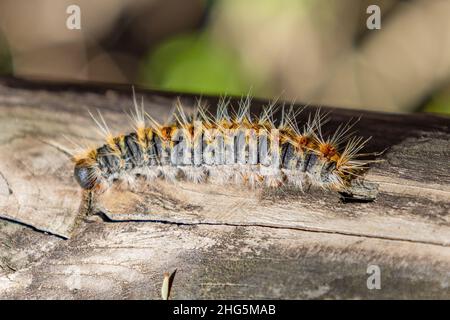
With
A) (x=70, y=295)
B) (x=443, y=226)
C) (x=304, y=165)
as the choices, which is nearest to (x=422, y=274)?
(x=443, y=226)

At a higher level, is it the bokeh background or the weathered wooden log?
the bokeh background

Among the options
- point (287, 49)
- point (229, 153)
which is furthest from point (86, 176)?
point (287, 49)

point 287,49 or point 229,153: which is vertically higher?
point 287,49

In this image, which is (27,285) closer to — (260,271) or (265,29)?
(260,271)

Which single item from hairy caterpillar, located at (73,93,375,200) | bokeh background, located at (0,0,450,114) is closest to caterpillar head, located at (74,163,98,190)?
hairy caterpillar, located at (73,93,375,200)

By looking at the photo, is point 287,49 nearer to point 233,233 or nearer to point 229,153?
point 229,153

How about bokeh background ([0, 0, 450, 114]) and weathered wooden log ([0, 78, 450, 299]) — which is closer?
weathered wooden log ([0, 78, 450, 299])

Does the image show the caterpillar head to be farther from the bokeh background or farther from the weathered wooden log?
the bokeh background
